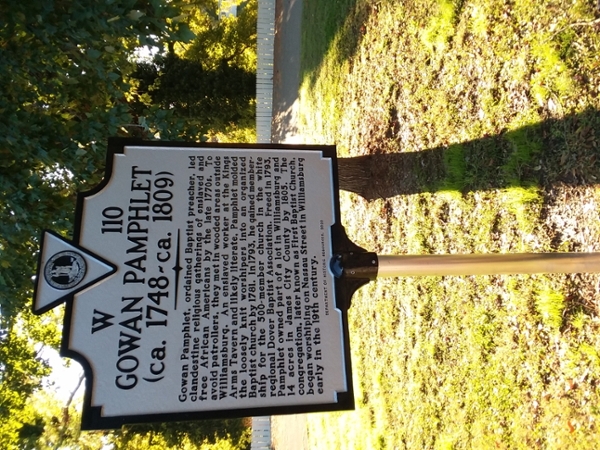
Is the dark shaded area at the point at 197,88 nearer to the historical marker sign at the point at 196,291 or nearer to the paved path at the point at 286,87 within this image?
the paved path at the point at 286,87

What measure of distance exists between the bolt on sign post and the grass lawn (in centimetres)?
108

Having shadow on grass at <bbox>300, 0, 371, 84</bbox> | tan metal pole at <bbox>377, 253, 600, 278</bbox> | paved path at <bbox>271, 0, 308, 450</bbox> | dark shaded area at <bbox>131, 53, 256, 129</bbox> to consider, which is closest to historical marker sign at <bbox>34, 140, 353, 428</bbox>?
tan metal pole at <bbox>377, 253, 600, 278</bbox>

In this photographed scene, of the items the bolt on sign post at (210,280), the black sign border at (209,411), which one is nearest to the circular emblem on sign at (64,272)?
the bolt on sign post at (210,280)

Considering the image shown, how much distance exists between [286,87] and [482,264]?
1150cm

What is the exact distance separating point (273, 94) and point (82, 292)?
12841 mm

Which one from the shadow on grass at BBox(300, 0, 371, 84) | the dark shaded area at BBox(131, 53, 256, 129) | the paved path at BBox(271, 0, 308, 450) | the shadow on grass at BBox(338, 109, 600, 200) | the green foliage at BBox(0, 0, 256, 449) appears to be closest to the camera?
the shadow on grass at BBox(338, 109, 600, 200)

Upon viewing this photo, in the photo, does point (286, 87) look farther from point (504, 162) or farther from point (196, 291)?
point (196, 291)

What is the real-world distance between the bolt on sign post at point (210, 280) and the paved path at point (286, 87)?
341 inches

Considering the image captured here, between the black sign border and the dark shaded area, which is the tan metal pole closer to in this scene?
the black sign border

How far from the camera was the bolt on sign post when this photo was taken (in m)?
3.39

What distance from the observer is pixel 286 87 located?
46.8ft

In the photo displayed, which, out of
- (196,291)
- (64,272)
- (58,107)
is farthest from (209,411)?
(58,107)

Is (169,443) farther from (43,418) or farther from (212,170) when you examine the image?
(212,170)

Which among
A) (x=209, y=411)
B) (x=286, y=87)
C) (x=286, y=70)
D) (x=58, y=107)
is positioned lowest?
(x=209, y=411)
